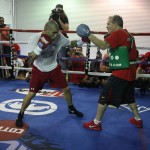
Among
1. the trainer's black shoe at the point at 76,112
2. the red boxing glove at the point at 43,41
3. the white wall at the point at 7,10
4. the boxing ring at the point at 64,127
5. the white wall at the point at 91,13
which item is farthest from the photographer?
the white wall at the point at 7,10

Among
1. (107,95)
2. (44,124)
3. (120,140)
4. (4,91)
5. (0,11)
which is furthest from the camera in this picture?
(0,11)

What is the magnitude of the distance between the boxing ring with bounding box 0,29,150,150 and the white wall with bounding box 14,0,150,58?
4751 millimetres

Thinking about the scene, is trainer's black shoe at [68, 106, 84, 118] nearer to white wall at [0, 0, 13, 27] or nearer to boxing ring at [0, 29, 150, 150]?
boxing ring at [0, 29, 150, 150]

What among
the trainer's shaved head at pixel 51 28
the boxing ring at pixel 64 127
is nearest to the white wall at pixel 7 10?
the boxing ring at pixel 64 127

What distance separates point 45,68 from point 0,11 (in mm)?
6647

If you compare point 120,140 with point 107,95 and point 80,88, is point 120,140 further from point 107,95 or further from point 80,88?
point 80,88

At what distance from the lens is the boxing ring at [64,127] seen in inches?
82.3

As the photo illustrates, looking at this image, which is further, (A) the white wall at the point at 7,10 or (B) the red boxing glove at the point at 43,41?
(A) the white wall at the point at 7,10

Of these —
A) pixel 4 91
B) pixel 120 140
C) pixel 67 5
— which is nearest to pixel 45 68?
pixel 120 140

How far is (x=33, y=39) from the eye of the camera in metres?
2.37

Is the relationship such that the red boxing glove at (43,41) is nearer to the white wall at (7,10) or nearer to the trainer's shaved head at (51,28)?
the trainer's shaved head at (51,28)

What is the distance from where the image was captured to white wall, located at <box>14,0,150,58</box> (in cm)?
800

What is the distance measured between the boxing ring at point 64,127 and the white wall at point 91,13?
187 inches

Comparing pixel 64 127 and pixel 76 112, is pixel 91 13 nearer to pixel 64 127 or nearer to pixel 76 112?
pixel 76 112
